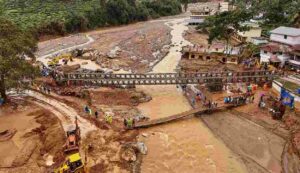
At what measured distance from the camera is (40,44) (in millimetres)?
72125

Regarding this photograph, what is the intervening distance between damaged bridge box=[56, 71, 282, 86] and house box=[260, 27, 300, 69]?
545 centimetres

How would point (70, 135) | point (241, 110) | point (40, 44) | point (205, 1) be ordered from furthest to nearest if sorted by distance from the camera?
1. point (205, 1)
2. point (40, 44)
3. point (241, 110)
4. point (70, 135)

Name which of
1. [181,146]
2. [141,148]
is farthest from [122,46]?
[141,148]

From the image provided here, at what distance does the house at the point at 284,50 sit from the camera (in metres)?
45.6

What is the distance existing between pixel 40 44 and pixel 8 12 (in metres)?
24.2

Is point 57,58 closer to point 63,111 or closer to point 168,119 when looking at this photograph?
point 63,111

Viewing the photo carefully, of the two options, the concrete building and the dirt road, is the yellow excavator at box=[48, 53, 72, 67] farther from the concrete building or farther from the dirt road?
the concrete building

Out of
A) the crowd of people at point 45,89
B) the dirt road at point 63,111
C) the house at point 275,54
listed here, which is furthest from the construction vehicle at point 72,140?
the house at point 275,54

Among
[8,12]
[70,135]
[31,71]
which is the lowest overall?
[70,135]

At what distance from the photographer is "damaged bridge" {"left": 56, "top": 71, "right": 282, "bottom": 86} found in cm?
4159

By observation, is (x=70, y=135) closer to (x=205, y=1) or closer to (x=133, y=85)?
(x=133, y=85)

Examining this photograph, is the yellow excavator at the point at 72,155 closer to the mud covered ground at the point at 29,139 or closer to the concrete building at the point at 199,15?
the mud covered ground at the point at 29,139

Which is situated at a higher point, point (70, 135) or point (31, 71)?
point (31, 71)

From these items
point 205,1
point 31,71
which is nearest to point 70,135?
point 31,71
